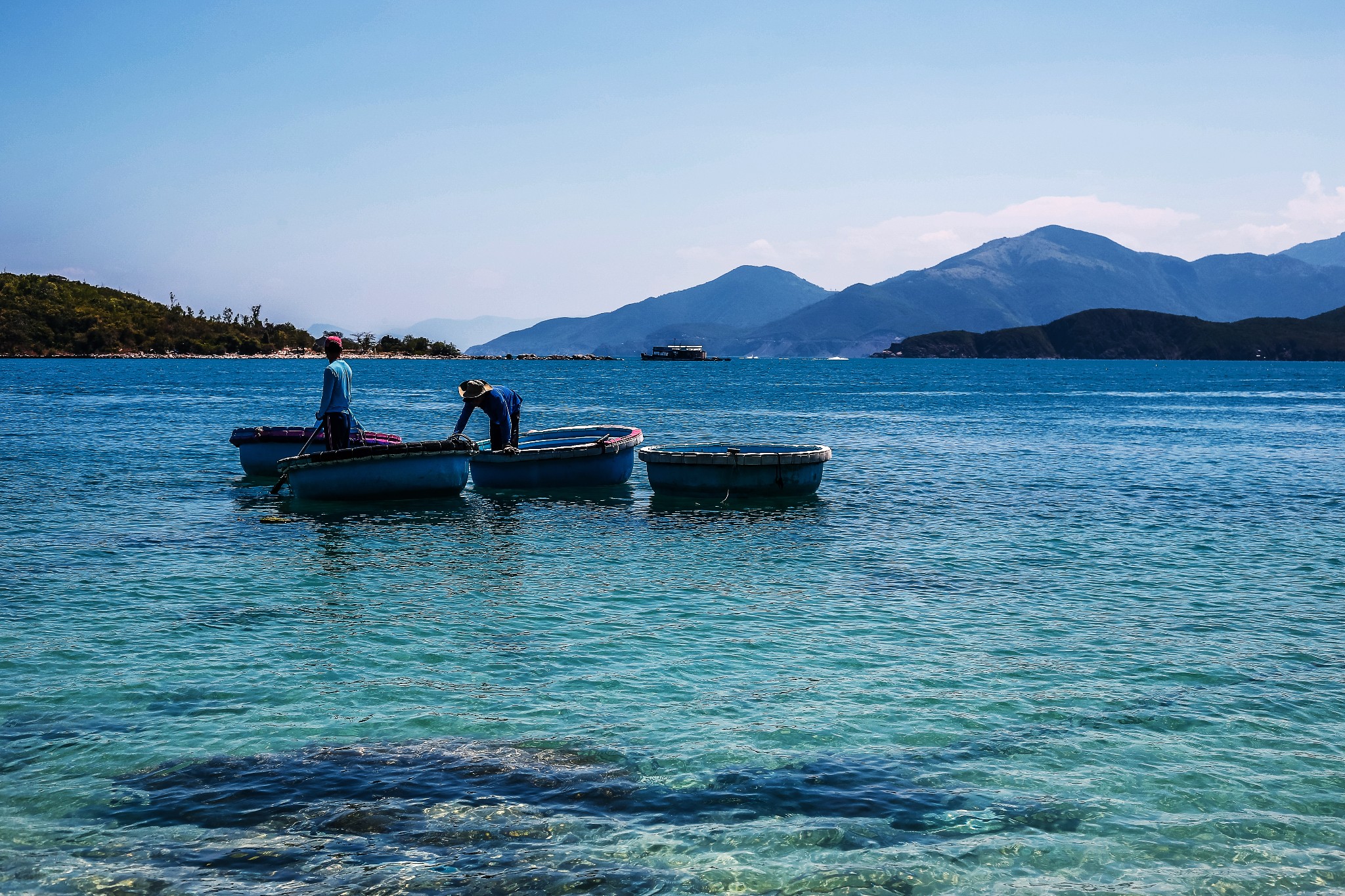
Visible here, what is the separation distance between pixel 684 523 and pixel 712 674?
10685mm

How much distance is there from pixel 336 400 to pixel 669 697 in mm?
14844

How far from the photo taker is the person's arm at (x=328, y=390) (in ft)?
70.8

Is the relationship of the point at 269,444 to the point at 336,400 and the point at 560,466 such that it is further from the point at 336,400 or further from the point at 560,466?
the point at 560,466

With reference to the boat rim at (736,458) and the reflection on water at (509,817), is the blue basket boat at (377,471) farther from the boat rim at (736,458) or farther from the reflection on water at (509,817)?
the reflection on water at (509,817)

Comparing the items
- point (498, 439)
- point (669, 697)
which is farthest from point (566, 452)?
point (669, 697)

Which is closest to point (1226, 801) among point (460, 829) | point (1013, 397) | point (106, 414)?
point (460, 829)

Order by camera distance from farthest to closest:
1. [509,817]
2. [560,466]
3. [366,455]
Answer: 1. [560,466]
2. [366,455]
3. [509,817]

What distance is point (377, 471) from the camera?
23.0 metres

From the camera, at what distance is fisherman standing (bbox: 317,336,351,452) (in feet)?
70.3

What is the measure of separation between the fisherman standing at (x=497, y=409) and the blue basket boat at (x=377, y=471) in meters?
0.92

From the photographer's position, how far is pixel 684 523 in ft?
70.7

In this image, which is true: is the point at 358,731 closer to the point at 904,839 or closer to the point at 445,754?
the point at 445,754

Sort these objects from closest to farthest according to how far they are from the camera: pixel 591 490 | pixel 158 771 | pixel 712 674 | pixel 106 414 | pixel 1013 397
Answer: pixel 158 771 → pixel 712 674 → pixel 591 490 → pixel 106 414 → pixel 1013 397

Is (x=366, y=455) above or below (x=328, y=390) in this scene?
below
